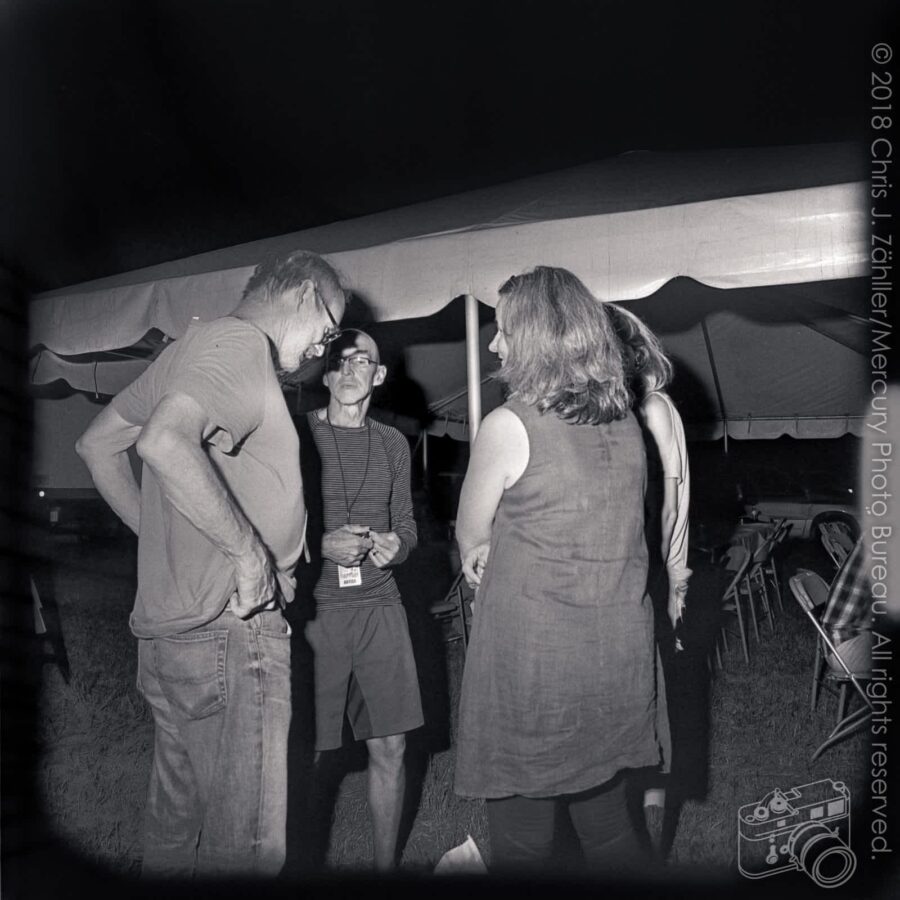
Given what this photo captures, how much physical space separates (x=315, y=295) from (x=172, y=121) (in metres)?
3.30

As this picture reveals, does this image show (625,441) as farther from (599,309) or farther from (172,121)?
(172,121)

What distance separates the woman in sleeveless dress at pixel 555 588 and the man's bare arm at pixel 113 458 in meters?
0.84

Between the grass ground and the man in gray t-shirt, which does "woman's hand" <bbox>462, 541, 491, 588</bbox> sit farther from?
the grass ground

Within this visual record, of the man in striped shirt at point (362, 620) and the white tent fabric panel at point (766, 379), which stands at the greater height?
the white tent fabric panel at point (766, 379)

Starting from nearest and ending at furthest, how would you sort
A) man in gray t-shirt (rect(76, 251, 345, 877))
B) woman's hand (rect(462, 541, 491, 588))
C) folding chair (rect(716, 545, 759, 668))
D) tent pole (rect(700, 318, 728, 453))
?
man in gray t-shirt (rect(76, 251, 345, 877)) → woman's hand (rect(462, 541, 491, 588)) → folding chair (rect(716, 545, 759, 668)) → tent pole (rect(700, 318, 728, 453))

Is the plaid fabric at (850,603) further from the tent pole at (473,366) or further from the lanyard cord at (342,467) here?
the lanyard cord at (342,467)

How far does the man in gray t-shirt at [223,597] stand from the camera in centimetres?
154

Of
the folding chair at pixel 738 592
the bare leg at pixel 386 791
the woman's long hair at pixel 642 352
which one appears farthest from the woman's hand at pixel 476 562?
the folding chair at pixel 738 592

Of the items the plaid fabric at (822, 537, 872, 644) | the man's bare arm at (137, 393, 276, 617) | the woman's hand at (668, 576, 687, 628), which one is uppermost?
the man's bare arm at (137, 393, 276, 617)

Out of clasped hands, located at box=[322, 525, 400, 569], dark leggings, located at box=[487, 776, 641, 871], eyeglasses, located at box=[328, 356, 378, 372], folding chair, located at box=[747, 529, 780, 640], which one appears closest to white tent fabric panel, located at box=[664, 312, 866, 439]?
folding chair, located at box=[747, 529, 780, 640]

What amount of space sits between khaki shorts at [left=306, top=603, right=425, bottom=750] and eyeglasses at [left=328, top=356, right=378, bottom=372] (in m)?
0.79

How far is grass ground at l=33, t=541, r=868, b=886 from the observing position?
8.39 feet

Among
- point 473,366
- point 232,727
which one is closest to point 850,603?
point 473,366

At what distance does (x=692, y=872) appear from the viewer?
2119 mm
